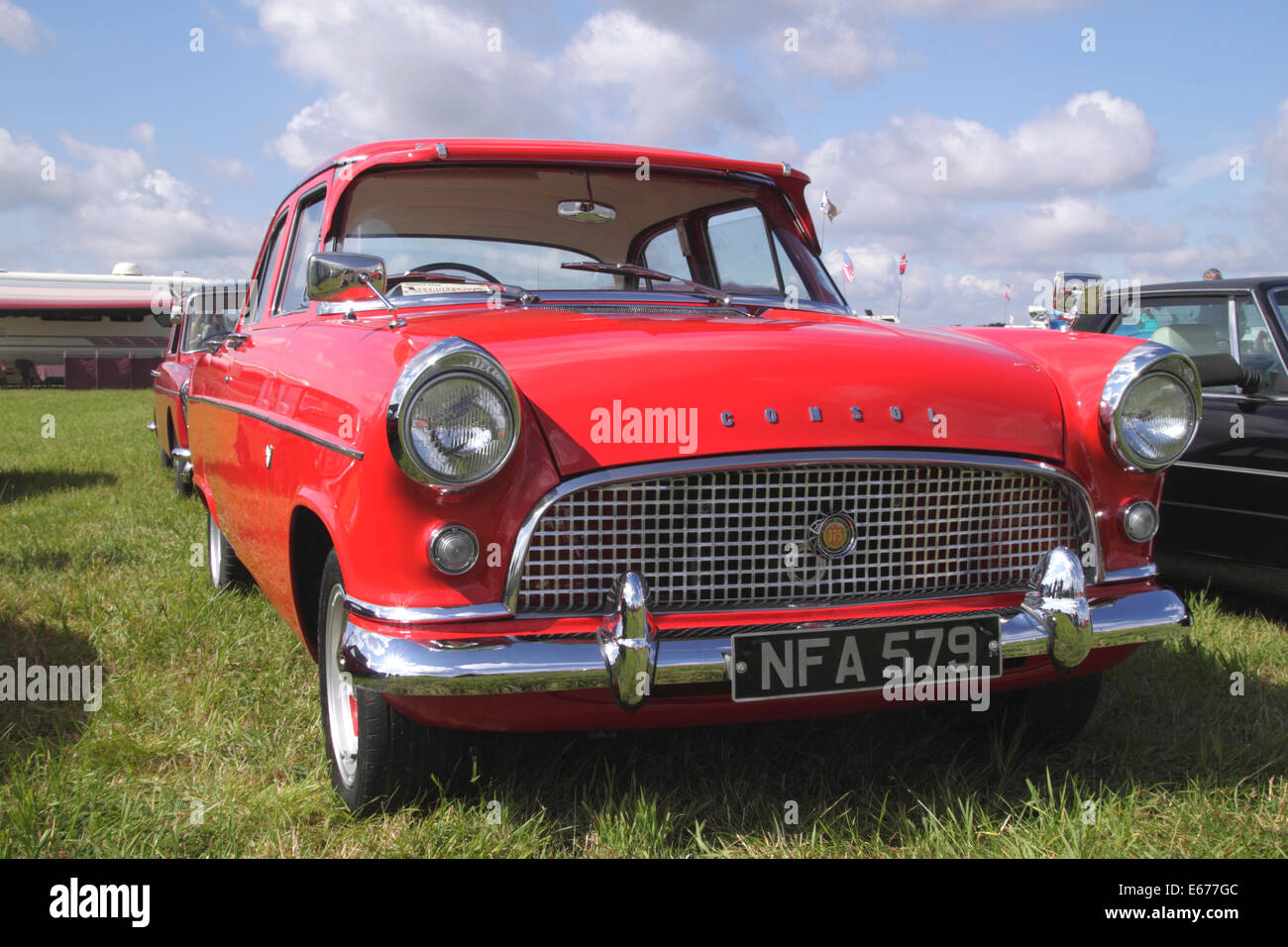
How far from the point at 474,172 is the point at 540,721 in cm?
166

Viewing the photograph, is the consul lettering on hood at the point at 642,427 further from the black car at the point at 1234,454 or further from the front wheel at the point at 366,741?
the black car at the point at 1234,454

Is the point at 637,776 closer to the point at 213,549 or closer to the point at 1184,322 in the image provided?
the point at 213,549

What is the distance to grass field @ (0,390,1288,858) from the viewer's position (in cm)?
221

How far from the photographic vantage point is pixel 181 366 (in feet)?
22.8

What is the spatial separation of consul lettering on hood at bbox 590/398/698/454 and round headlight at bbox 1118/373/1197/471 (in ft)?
3.43

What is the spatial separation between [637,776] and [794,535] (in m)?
0.81

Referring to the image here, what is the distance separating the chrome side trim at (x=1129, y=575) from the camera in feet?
7.78

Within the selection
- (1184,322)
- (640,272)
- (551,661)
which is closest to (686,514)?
(551,661)

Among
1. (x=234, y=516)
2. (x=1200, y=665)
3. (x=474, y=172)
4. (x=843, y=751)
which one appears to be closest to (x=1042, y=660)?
(x=843, y=751)

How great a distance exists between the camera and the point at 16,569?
15.0ft

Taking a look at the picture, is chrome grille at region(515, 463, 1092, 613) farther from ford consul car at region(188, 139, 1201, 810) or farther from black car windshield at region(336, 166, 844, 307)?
black car windshield at region(336, 166, 844, 307)

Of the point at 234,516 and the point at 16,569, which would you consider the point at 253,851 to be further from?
the point at 16,569

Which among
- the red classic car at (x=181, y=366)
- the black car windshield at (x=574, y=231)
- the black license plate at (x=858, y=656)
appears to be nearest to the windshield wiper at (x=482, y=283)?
the black car windshield at (x=574, y=231)

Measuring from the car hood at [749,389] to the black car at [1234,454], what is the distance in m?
2.10
